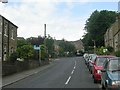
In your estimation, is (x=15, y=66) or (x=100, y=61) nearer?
(x=100, y=61)

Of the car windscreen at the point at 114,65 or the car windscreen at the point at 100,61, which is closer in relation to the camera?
the car windscreen at the point at 114,65

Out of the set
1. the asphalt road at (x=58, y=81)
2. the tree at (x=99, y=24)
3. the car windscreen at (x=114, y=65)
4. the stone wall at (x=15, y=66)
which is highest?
the tree at (x=99, y=24)

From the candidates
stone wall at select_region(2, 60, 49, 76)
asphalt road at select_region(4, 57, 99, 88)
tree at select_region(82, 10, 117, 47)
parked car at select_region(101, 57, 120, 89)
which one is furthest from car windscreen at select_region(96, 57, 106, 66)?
tree at select_region(82, 10, 117, 47)

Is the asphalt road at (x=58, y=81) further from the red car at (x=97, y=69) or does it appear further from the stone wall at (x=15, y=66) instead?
the stone wall at (x=15, y=66)

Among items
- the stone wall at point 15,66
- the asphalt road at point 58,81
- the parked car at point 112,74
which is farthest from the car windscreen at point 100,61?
the stone wall at point 15,66

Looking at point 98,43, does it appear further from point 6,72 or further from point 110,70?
point 110,70

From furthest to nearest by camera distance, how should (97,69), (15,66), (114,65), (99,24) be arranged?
(99,24) → (15,66) → (97,69) → (114,65)

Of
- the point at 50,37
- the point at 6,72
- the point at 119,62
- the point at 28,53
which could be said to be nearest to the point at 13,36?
the point at 28,53

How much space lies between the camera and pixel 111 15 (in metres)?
101

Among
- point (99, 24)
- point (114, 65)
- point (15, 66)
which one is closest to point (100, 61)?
point (114, 65)

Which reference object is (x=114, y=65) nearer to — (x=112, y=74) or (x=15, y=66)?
(x=112, y=74)

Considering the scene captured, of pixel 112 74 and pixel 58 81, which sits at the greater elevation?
pixel 112 74

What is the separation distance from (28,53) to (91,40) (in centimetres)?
6300

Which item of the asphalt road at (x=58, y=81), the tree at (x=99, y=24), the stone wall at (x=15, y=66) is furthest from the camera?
the tree at (x=99, y=24)
